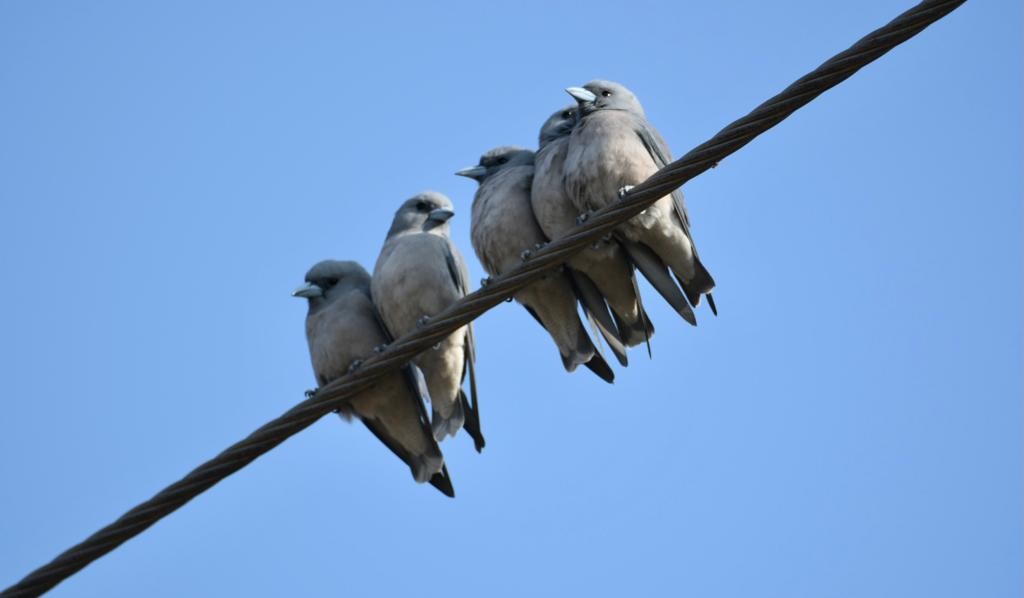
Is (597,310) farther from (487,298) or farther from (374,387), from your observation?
(487,298)

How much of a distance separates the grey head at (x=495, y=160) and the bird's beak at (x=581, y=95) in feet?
2.01

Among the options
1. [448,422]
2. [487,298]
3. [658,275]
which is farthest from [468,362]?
[487,298]

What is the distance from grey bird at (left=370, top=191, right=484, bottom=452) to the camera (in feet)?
29.5

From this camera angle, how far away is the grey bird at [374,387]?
911 cm

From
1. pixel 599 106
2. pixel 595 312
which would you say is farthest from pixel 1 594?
pixel 599 106

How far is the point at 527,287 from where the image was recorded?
8.98 m

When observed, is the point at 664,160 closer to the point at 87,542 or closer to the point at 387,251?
the point at 387,251

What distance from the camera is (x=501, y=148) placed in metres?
9.83

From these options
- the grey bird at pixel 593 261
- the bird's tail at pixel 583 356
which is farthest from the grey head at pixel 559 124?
the bird's tail at pixel 583 356

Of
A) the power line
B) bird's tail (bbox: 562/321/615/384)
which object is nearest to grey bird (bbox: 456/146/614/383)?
bird's tail (bbox: 562/321/615/384)

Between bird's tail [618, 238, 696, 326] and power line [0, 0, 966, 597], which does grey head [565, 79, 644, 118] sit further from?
power line [0, 0, 966, 597]

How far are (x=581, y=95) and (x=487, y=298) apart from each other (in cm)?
326

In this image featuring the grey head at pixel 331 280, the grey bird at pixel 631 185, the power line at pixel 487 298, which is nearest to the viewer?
the power line at pixel 487 298

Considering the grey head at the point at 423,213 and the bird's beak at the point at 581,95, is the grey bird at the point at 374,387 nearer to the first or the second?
the grey head at the point at 423,213
